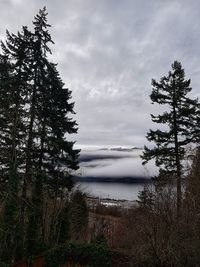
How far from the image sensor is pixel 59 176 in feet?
90.5

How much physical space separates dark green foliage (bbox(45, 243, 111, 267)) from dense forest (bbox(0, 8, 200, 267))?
0.05 m

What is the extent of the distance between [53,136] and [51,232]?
931cm

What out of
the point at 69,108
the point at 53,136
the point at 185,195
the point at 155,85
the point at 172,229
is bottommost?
the point at 172,229

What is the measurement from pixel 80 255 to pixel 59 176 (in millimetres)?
7360

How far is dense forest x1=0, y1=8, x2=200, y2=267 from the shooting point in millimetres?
16906

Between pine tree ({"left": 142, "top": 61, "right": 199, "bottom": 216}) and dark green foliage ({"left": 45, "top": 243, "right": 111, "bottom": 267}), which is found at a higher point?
pine tree ({"left": 142, "top": 61, "right": 199, "bottom": 216})

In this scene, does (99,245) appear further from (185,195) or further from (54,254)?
Result: (185,195)

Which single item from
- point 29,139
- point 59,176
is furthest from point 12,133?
point 59,176

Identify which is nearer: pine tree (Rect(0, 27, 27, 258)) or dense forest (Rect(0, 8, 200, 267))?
dense forest (Rect(0, 8, 200, 267))

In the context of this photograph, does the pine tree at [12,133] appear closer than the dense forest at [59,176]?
No

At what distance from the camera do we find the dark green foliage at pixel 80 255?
20531 mm

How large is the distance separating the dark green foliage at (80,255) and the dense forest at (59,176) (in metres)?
0.05

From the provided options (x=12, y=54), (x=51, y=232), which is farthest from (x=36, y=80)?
(x=51, y=232)

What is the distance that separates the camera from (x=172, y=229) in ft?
53.9
